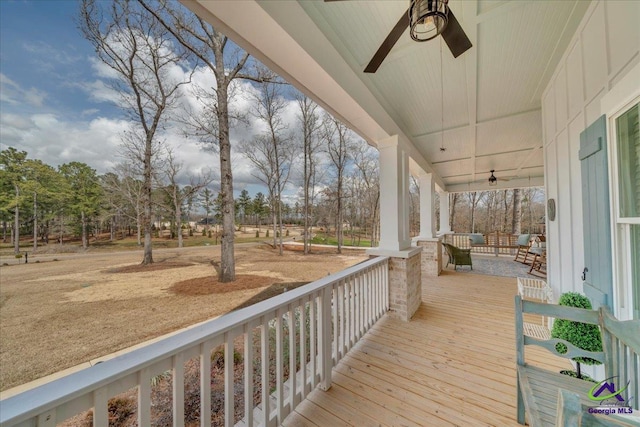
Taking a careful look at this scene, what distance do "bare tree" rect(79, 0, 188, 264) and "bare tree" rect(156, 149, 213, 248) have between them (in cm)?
61

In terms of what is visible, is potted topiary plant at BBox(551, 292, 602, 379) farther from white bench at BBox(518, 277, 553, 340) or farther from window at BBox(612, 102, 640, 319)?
white bench at BBox(518, 277, 553, 340)

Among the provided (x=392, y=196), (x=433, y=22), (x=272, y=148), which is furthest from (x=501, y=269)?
(x=272, y=148)

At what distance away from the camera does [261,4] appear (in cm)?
131

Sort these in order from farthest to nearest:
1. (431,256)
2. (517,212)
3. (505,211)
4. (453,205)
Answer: (453,205), (505,211), (517,212), (431,256)

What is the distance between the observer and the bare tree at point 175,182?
9.24m

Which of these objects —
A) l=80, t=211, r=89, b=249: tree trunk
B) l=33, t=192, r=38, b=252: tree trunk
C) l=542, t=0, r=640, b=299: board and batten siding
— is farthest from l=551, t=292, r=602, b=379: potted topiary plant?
l=80, t=211, r=89, b=249: tree trunk

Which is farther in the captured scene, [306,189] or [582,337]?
[306,189]

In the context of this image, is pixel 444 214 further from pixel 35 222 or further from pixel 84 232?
pixel 84 232

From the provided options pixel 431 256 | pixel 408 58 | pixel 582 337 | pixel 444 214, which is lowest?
pixel 431 256

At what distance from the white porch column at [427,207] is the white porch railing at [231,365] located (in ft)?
13.9

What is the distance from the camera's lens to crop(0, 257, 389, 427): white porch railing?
0.66 meters

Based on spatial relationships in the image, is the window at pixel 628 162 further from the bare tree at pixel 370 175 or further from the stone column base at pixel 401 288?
the bare tree at pixel 370 175

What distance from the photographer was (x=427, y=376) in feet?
6.61

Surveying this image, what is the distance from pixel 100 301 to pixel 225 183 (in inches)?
180
